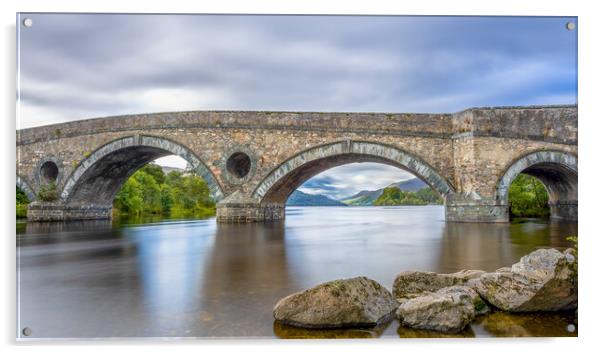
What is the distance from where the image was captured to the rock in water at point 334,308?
12.1 feet

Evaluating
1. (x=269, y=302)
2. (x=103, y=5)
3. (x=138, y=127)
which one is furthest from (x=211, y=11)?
(x=138, y=127)

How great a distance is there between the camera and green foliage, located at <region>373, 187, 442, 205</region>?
1259 centimetres

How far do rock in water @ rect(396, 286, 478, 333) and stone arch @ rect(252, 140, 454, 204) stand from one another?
13613mm

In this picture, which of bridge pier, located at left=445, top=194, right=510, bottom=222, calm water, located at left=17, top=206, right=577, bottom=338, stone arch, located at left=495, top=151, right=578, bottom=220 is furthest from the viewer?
bridge pier, located at left=445, top=194, right=510, bottom=222

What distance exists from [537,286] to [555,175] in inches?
587

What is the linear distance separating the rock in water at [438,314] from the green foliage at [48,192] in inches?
745

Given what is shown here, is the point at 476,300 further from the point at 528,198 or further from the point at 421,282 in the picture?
the point at 528,198

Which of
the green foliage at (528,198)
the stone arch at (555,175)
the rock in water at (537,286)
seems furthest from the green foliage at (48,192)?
the green foliage at (528,198)

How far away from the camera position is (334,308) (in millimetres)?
3693

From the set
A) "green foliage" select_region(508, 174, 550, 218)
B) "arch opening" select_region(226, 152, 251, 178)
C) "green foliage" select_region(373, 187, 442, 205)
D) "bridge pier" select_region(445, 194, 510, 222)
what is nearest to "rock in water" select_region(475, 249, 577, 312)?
"green foliage" select_region(373, 187, 442, 205)

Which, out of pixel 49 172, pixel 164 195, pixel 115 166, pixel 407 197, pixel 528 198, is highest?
pixel 115 166

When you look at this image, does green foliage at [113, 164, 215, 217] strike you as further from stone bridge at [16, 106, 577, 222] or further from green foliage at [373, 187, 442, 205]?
green foliage at [373, 187, 442, 205]

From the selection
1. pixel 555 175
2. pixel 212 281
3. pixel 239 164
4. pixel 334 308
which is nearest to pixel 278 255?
pixel 212 281

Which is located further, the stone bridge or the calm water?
the stone bridge
